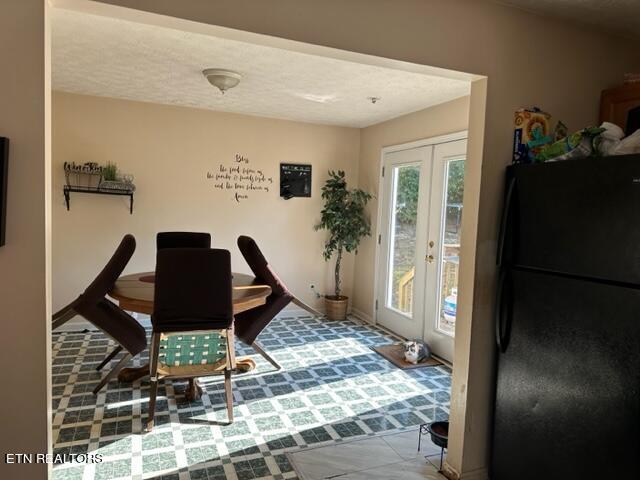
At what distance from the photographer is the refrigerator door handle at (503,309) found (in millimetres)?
1942

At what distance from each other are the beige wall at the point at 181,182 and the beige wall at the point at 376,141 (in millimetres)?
259

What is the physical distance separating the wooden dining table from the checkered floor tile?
106 mm

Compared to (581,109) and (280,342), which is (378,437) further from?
(581,109)

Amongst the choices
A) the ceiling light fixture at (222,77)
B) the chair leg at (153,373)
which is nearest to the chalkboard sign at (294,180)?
the ceiling light fixture at (222,77)

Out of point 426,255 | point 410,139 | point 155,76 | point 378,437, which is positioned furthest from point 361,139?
point 378,437

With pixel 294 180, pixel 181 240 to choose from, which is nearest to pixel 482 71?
pixel 181 240

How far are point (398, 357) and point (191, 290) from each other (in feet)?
6.98

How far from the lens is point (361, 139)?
5.20 m

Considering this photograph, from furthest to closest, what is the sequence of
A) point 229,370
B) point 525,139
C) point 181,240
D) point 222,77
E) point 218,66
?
point 181,240, point 222,77, point 218,66, point 229,370, point 525,139

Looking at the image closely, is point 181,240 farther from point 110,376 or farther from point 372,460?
point 372,460

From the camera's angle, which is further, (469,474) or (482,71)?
(469,474)

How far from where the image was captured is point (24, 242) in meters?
1.35

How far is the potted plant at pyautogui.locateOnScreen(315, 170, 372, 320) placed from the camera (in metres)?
4.80

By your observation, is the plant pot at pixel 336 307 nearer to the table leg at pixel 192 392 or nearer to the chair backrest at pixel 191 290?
the table leg at pixel 192 392
